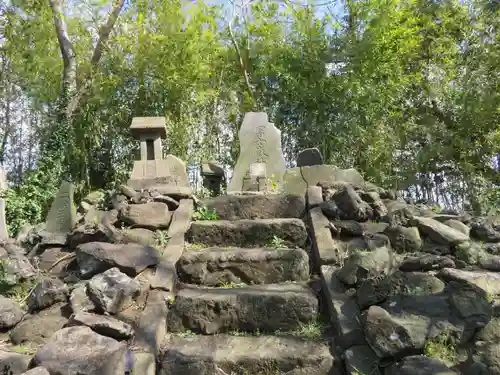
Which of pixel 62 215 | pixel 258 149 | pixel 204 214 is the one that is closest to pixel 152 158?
pixel 258 149

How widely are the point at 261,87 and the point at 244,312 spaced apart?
9369 mm

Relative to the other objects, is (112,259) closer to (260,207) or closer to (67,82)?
(260,207)

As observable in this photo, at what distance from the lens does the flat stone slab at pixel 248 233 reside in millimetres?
4277

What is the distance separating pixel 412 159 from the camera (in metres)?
11.9

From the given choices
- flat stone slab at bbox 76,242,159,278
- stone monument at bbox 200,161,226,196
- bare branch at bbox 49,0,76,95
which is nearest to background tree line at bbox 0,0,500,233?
bare branch at bbox 49,0,76,95

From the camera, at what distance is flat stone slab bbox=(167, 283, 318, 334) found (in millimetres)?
3246

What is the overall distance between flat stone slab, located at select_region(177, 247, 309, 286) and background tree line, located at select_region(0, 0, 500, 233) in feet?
20.6

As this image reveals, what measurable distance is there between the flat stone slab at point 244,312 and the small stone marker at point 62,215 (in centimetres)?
246

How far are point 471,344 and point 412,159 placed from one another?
9958mm

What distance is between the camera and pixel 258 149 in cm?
723

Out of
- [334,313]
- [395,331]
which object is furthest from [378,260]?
[395,331]

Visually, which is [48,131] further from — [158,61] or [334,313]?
[334,313]

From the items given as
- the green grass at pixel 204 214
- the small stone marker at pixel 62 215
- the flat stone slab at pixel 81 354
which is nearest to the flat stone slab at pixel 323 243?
the green grass at pixel 204 214

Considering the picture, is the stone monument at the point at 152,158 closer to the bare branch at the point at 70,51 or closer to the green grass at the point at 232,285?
the green grass at the point at 232,285
